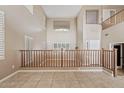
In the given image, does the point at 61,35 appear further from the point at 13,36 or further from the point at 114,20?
the point at 13,36

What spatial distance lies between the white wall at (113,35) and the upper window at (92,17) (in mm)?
1087

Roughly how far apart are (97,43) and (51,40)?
620 centimetres

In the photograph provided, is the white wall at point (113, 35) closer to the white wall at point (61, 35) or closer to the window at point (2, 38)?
the white wall at point (61, 35)

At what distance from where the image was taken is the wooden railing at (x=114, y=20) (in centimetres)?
996

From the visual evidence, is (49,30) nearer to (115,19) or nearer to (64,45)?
(64,45)

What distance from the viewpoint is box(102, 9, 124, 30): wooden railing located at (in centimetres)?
996

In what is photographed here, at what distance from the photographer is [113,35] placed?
9992mm

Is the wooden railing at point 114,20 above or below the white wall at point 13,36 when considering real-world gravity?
above

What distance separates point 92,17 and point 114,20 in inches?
78.8

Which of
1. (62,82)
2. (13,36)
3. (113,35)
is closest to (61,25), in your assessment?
(113,35)

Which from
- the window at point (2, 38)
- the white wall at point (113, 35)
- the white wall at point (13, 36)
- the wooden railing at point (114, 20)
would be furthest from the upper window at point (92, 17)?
the window at point (2, 38)

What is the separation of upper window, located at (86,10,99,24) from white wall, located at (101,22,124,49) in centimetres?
109

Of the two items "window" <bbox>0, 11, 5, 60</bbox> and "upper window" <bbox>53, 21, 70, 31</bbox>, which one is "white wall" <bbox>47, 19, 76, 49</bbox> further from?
"window" <bbox>0, 11, 5, 60</bbox>
